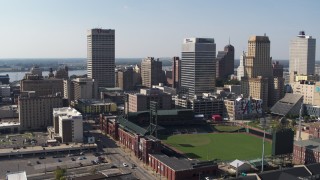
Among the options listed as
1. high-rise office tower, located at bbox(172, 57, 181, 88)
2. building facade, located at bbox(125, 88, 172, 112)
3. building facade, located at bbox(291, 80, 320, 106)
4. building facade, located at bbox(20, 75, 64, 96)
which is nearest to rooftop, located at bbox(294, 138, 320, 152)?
building facade, located at bbox(125, 88, 172, 112)

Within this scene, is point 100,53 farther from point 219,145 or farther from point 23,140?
point 219,145

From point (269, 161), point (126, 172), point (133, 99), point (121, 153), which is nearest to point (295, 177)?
point (269, 161)

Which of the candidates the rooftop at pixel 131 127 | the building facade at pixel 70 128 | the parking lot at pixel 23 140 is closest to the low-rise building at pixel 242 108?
the rooftop at pixel 131 127

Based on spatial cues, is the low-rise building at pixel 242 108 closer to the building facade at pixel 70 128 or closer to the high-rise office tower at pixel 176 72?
the building facade at pixel 70 128

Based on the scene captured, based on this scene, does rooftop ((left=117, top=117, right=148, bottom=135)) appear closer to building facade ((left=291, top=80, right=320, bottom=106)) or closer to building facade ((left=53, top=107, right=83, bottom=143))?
building facade ((left=53, top=107, right=83, bottom=143))

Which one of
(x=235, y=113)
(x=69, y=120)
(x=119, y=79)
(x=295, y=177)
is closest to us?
(x=295, y=177)

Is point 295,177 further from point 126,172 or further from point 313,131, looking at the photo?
point 313,131
